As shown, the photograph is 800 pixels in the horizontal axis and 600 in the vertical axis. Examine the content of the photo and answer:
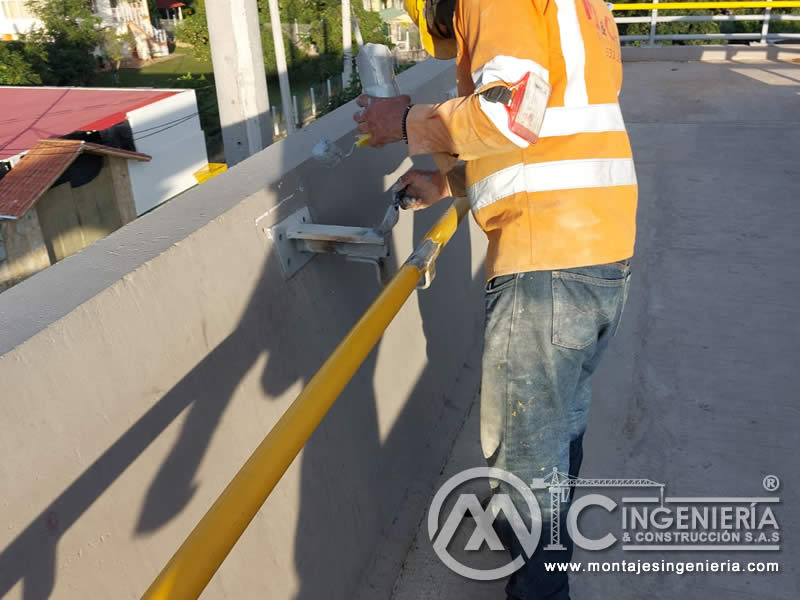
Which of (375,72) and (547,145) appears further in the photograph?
(375,72)

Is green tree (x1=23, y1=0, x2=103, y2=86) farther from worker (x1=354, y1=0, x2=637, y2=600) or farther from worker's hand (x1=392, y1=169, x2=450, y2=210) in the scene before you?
worker (x1=354, y1=0, x2=637, y2=600)

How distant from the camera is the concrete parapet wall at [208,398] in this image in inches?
61.1

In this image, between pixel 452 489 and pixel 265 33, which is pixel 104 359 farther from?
pixel 265 33

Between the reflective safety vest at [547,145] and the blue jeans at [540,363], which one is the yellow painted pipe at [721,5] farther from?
the blue jeans at [540,363]

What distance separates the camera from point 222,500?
4.68 ft

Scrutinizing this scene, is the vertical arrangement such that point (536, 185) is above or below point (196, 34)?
above

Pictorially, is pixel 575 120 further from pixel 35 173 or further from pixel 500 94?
pixel 35 173

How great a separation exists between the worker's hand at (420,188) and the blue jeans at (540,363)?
41 cm

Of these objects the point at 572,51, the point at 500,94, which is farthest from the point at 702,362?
the point at 500,94

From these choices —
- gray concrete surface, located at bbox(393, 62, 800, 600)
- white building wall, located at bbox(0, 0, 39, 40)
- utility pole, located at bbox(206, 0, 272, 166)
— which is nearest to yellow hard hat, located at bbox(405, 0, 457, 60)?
gray concrete surface, located at bbox(393, 62, 800, 600)

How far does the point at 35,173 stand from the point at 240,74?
54.3 ft

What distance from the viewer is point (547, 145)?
2111mm

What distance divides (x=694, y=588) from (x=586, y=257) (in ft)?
4.14

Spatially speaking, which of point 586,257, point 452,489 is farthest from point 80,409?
point 452,489
